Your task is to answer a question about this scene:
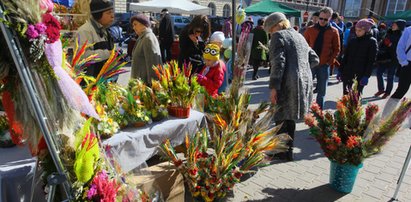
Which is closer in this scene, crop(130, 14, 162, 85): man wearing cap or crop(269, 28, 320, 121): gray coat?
crop(269, 28, 320, 121): gray coat

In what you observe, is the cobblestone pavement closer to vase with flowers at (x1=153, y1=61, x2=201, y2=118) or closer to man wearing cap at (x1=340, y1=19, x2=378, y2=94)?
vase with flowers at (x1=153, y1=61, x2=201, y2=118)

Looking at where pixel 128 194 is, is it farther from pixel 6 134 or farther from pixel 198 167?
pixel 6 134

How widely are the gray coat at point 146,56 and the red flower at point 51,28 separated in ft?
7.45

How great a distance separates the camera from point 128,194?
165cm

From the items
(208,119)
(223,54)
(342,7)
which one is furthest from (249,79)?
(342,7)

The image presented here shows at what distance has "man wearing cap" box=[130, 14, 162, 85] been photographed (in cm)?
352

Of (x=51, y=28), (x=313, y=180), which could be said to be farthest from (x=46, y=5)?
(x=313, y=180)

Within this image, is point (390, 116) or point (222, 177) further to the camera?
point (390, 116)

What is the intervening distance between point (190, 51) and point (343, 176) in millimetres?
2501

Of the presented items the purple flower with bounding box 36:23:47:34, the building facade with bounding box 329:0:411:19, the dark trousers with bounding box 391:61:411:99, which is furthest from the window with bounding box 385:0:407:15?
the purple flower with bounding box 36:23:47:34

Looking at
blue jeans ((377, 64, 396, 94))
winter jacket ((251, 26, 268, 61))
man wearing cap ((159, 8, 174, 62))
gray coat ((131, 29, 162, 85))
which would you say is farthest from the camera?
winter jacket ((251, 26, 268, 61))

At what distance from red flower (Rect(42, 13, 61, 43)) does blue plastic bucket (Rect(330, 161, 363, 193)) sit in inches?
98.7

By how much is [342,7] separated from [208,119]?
134ft

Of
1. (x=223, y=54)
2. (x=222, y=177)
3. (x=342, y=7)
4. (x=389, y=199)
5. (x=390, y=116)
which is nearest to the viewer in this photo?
(x=222, y=177)
